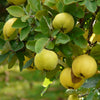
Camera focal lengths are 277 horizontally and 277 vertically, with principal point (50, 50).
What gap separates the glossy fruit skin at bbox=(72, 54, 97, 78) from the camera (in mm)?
795

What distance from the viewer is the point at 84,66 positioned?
31.5 inches

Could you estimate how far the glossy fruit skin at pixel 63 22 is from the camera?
0.81 meters

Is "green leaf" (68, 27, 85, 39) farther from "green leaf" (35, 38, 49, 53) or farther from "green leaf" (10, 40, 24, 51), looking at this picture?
"green leaf" (10, 40, 24, 51)

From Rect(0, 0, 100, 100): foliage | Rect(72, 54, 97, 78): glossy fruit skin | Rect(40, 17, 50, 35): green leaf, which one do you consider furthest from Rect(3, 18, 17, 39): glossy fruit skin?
Rect(72, 54, 97, 78): glossy fruit skin

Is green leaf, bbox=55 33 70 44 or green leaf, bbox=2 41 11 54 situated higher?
green leaf, bbox=55 33 70 44

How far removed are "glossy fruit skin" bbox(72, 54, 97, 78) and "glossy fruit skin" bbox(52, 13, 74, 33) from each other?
10 centimetres

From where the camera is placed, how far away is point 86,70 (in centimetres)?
80

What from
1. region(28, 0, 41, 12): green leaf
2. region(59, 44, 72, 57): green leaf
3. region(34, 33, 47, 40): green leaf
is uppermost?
region(28, 0, 41, 12): green leaf

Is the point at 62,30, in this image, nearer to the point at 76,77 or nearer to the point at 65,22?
the point at 65,22

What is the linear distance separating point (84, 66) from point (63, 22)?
143 mm

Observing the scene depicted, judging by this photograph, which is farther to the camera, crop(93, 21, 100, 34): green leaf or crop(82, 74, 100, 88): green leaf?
crop(82, 74, 100, 88): green leaf

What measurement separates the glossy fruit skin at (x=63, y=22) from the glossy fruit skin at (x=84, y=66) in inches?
3.9

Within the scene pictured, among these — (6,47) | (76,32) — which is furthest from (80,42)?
(6,47)

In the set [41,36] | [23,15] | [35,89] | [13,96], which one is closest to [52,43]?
[41,36]
